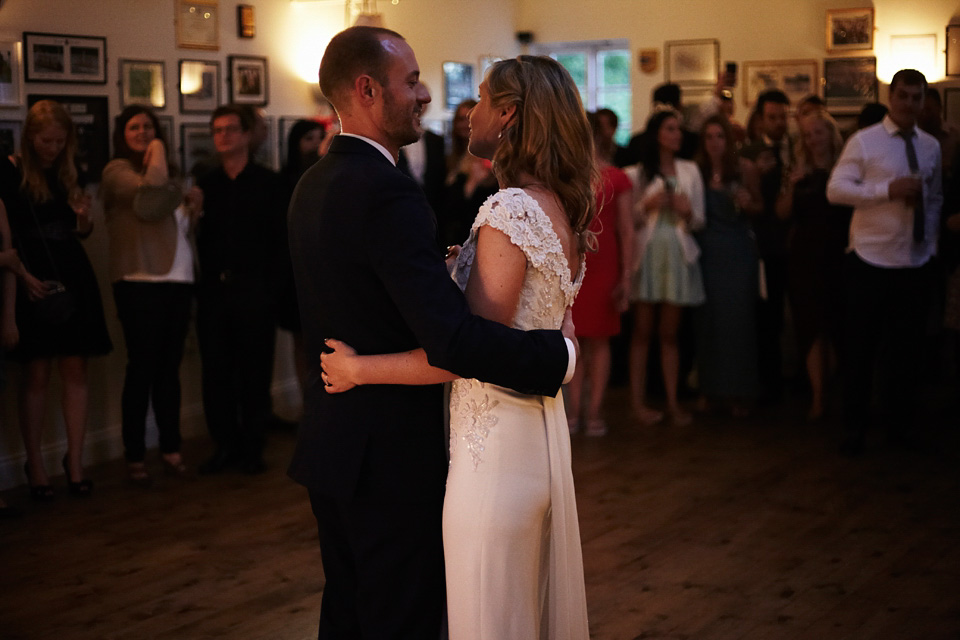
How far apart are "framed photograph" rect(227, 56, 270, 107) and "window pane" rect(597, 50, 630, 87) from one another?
14.8ft

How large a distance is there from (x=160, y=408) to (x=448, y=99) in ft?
13.5

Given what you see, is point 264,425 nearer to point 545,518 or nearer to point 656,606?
point 656,606

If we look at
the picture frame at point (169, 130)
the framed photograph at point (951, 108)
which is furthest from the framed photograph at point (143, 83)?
the framed photograph at point (951, 108)

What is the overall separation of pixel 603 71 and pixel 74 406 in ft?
21.9

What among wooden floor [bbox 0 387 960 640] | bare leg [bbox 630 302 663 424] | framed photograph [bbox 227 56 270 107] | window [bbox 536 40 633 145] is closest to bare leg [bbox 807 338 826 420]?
wooden floor [bbox 0 387 960 640]

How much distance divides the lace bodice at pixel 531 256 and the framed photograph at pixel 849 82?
7280mm

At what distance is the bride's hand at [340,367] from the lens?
→ 187 centimetres

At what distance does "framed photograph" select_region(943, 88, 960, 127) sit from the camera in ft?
19.0

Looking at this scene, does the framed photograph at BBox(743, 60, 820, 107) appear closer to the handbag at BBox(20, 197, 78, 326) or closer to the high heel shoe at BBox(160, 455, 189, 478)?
the high heel shoe at BBox(160, 455, 189, 478)

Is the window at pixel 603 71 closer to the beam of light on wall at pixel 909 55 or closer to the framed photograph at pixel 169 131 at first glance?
the beam of light on wall at pixel 909 55

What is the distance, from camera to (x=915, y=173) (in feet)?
16.3

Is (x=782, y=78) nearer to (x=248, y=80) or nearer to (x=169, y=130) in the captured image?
(x=248, y=80)

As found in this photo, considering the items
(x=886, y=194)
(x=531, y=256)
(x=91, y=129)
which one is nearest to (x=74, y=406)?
(x=91, y=129)

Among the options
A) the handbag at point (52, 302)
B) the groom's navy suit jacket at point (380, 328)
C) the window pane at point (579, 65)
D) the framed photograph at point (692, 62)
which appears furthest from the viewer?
the window pane at point (579, 65)
